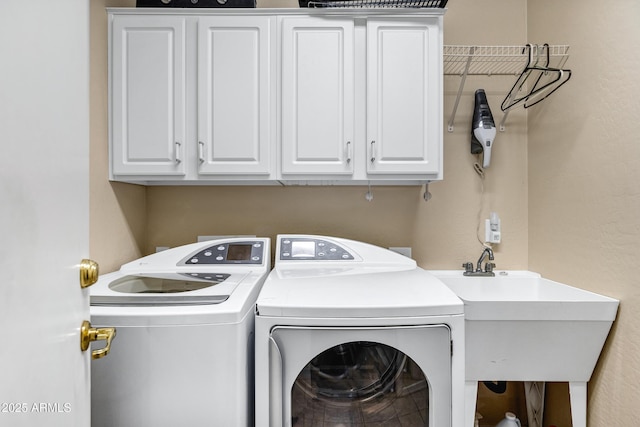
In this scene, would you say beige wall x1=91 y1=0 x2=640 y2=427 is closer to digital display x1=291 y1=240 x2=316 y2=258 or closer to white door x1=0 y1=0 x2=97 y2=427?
digital display x1=291 y1=240 x2=316 y2=258

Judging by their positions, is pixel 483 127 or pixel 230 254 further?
pixel 483 127

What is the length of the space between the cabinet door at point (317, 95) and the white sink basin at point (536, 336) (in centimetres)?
93

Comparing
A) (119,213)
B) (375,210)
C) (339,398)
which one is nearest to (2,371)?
(339,398)

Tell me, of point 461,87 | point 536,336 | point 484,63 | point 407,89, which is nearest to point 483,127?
point 461,87

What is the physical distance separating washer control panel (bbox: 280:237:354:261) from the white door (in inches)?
41.8

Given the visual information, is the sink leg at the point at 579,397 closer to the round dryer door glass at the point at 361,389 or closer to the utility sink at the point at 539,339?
the utility sink at the point at 539,339

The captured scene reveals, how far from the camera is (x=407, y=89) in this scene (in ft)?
5.40

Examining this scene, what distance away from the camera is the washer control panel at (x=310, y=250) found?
1.74 meters

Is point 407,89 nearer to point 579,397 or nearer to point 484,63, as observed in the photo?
point 484,63

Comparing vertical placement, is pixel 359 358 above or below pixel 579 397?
above

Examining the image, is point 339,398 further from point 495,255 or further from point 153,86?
point 153,86

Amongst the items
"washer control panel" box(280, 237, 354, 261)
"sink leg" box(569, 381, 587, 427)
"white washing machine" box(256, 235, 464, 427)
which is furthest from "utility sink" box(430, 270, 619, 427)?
"washer control panel" box(280, 237, 354, 261)

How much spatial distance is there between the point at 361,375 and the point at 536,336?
2.47ft

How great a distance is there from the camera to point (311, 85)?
65.1 inches
